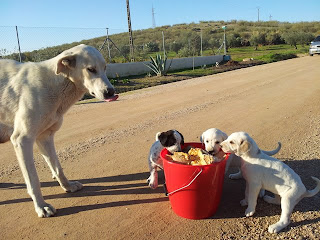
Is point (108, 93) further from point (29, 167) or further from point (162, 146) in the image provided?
point (29, 167)

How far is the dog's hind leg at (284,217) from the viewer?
2.98 metres

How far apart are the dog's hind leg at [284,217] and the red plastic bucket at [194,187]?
650mm

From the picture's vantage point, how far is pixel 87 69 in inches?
134

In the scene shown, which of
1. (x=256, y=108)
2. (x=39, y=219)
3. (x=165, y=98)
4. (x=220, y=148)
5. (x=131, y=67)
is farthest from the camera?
(x=131, y=67)

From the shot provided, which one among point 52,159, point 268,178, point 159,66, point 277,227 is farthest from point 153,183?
point 159,66

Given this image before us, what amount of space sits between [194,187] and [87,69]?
1825 millimetres

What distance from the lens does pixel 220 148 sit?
3635 millimetres

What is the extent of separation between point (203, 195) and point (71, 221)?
5.11 feet

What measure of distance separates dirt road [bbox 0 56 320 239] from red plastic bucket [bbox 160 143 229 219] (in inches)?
5.3

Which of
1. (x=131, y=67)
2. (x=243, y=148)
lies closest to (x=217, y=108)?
(x=243, y=148)

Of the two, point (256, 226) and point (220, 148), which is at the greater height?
point (220, 148)

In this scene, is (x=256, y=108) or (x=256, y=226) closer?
(x=256, y=226)

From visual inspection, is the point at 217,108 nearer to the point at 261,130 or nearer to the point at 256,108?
the point at 256,108

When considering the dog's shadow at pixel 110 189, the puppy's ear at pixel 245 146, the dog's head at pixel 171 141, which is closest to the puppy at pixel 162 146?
the dog's head at pixel 171 141
